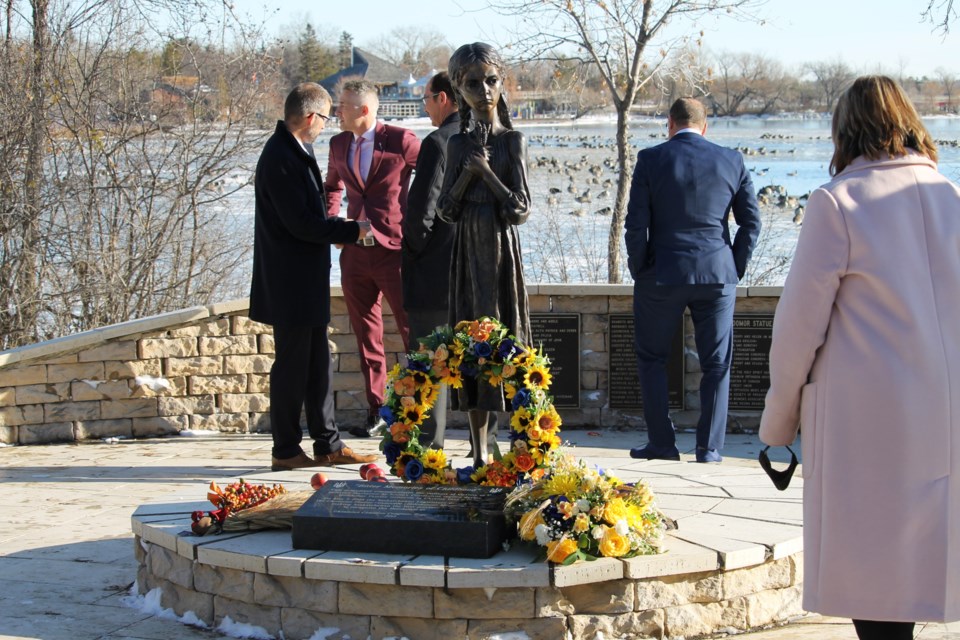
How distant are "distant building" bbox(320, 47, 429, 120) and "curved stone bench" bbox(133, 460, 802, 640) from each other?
3005cm

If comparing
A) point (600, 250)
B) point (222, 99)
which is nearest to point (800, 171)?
point (600, 250)

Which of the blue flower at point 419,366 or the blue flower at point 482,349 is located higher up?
the blue flower at point 482,349

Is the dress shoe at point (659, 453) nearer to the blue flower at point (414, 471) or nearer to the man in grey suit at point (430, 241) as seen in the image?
the man in grey suit at point (430, 241)

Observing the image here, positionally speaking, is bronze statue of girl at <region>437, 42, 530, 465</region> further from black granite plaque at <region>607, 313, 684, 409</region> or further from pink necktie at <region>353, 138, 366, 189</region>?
black granite plaque at <region>607, 313, 684, 409</region>

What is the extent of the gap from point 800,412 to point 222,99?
834 centimetres

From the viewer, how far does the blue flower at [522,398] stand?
4.98 m

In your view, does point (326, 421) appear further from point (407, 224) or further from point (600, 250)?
point (600, 250)

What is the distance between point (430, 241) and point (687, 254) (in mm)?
1448

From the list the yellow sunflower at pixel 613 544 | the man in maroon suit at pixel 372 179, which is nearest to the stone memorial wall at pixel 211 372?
the man in maroon suit at pixel 372 179

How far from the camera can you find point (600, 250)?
13477mm

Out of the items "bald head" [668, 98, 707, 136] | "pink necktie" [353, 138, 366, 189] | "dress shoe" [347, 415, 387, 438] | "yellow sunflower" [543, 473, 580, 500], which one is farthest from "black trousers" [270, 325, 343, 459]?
"yellow sunflower" [543, 473, 580, 500]

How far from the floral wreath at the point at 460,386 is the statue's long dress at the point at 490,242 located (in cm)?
16

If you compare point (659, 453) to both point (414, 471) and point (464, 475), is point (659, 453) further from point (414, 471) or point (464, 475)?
point (414, 471)

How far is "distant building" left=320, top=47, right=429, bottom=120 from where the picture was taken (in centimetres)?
3722
